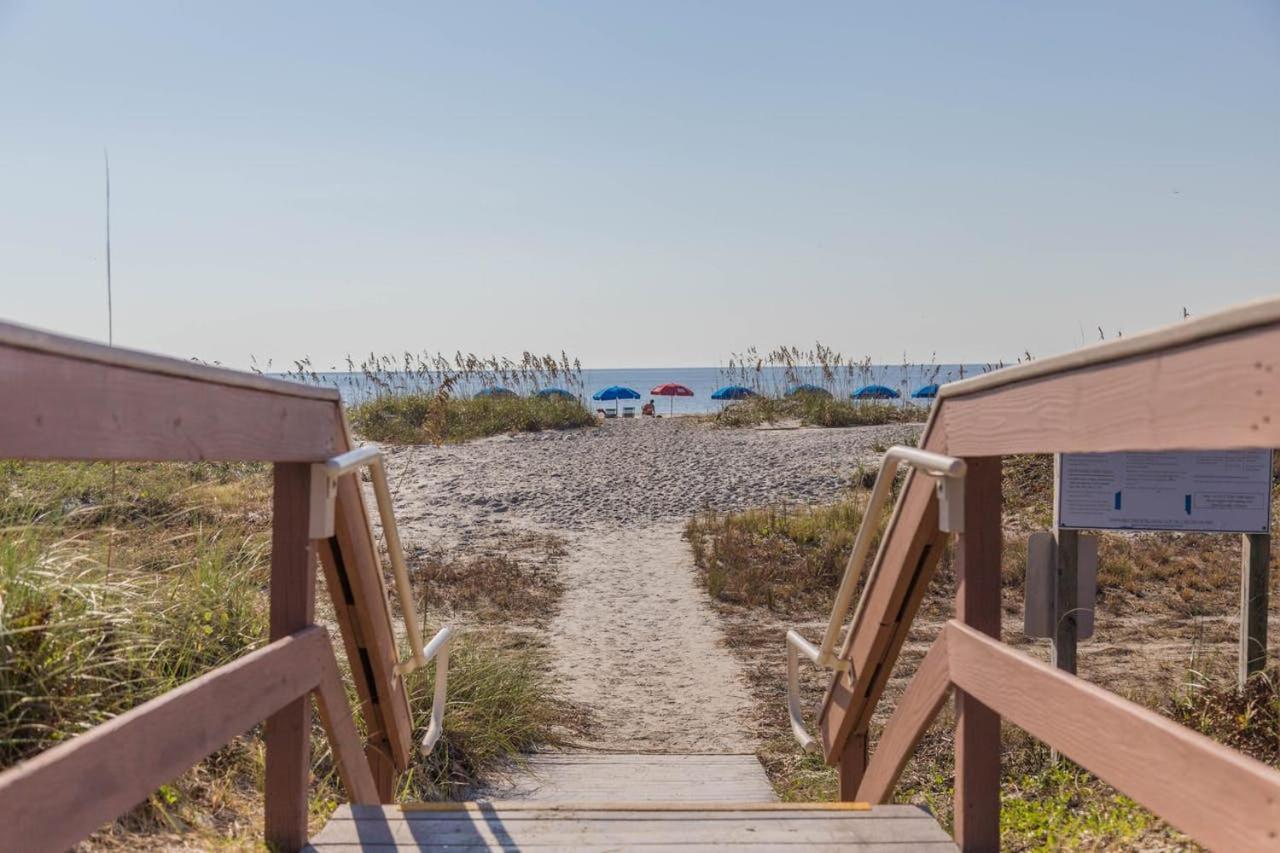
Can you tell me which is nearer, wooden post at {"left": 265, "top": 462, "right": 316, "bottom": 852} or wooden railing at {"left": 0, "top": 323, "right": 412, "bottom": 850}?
wooden railing at {"left": 0, "top": 323, "right": 412, "bottom": 850}

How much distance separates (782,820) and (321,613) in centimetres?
494

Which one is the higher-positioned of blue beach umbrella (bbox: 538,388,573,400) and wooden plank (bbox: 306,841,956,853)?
blue beach umbrella (bbox: 538,388,573,400)

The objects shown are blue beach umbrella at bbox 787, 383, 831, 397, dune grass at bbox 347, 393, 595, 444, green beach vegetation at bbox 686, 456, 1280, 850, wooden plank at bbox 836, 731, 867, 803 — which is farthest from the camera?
blue beach umbrella at bbox 787, 383, 831, 397

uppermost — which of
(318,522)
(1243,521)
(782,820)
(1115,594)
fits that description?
(318,522)

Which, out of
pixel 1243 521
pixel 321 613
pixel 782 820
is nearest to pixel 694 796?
pixel 782 820

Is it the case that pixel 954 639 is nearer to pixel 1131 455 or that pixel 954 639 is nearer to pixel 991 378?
pixel 991 378

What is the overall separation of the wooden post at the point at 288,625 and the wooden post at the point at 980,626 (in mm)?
1584

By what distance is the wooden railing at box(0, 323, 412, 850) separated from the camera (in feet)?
5.35

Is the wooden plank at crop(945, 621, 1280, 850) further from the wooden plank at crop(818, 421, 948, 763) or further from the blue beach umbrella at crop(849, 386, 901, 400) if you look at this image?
the blue beach umbrella at crop(849, 386, 901, 400)

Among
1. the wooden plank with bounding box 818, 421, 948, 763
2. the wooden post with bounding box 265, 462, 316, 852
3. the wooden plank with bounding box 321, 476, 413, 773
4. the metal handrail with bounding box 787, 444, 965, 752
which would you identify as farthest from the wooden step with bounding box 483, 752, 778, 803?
the wooden post with bounding box 265, 462, 316, 852

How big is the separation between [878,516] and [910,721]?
66cm

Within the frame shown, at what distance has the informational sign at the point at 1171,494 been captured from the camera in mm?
5484

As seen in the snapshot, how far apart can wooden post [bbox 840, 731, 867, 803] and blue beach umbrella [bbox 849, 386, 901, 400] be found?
2057 cm

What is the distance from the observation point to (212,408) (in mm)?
2236
